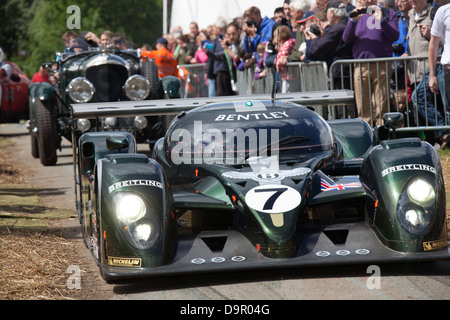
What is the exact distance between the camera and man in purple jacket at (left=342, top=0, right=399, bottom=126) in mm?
11164

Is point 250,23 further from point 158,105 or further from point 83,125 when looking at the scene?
point 158,105

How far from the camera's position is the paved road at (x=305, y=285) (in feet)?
16.3

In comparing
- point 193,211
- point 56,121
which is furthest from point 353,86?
point 193,211

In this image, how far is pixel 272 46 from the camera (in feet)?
44.5

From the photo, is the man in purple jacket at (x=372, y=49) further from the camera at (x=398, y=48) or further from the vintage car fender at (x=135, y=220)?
the vintage car fender at (x=135, y=220)

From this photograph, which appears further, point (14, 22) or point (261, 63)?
point (14, 22)

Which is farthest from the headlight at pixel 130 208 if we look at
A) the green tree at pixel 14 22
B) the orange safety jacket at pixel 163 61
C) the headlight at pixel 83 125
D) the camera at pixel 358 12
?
the green tree at pixel 14 22

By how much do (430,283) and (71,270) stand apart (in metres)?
2.61

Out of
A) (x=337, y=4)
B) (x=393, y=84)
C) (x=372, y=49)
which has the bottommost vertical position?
(x=393, y=84)

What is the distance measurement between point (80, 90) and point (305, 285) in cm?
845

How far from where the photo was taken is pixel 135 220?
Answer: 5379mm
